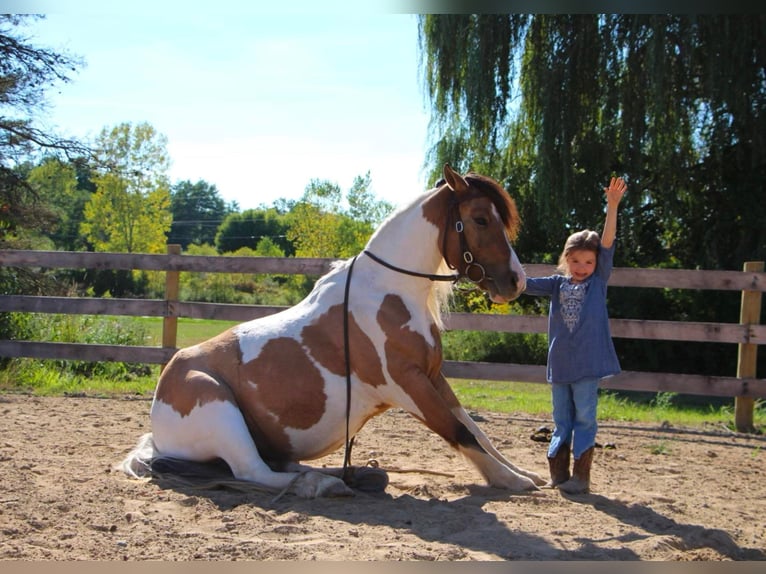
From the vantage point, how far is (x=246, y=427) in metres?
4.06

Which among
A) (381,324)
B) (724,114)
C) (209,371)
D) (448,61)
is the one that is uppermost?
(448,61)

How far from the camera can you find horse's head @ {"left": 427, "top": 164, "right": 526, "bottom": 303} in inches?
159

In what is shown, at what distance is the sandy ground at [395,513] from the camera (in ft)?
9.73

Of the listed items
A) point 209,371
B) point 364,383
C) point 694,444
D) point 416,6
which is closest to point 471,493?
point 364,383

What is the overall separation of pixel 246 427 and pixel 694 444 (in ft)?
13.6

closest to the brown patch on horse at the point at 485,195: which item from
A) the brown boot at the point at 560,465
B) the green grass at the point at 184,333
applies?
the brown boot at the point at 560,465

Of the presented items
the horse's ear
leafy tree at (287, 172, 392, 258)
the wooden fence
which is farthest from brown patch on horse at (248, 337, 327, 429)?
leafy tree at (287, 172, 392, 258)

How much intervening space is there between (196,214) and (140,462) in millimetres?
68179

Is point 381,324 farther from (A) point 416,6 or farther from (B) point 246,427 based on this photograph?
(A) point 416,6

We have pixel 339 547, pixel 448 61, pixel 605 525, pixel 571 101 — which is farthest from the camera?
pixel 448 61

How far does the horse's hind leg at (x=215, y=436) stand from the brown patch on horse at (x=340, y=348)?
1.83 feet

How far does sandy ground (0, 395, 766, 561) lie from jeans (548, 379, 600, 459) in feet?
1.01

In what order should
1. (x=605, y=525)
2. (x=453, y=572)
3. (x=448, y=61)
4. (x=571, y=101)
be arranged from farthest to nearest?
(x=448, y=61) → (x=571, y=101) → (x=605, y=525) → (x=453, y=572)

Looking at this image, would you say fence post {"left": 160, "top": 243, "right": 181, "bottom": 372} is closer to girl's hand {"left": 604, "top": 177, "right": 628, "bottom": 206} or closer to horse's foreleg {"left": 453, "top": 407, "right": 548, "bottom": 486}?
horse's foreleg {"left": 453, "top": 407, "right": 548, "bottom": 486}
